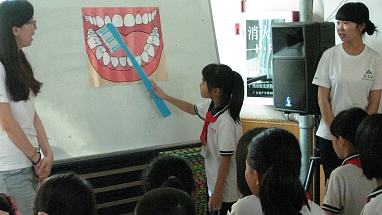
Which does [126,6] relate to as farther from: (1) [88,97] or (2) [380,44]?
(2) [380,44]

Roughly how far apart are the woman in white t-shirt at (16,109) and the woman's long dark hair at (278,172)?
1.04m

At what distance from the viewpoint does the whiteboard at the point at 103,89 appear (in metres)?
2.57

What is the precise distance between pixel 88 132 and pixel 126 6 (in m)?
0.71

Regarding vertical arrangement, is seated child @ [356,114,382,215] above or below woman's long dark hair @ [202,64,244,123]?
below

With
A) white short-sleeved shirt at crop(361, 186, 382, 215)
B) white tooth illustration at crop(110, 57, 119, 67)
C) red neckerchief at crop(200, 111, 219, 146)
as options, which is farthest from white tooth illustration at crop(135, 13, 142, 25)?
white short-sleeved shirt at crop(361, 186, 382, 215)

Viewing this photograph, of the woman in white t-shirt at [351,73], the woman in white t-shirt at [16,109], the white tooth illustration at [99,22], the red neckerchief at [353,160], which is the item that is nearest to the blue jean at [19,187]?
the woman in white t-shirt at [16,109]

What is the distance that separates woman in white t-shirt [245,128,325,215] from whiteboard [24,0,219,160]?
47.7 inches

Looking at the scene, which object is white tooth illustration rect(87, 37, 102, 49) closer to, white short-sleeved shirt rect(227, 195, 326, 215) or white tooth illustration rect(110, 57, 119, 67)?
white tooth illustration rect(110, 57, 119, 67)

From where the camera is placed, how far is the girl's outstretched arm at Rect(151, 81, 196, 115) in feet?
9.32

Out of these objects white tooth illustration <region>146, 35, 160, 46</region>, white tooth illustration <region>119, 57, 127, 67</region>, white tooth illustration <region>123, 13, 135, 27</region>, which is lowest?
white tooth illustration <region>119, 57, 127, 67</region>

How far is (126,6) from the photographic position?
111 inches

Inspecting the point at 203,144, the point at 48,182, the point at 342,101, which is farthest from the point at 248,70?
the point at 48,182

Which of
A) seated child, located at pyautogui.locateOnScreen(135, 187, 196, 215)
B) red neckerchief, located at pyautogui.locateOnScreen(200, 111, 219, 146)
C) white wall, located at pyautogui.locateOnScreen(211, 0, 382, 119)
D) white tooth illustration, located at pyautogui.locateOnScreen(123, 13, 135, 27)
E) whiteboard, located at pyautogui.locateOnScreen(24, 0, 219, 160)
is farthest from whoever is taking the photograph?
white wall, located at pyautogui.locateOnScreen(211, 0, 382, 119)

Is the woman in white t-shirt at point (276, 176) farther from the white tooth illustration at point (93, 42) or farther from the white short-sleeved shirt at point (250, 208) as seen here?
the white tooth illustration at point (93, 42)
